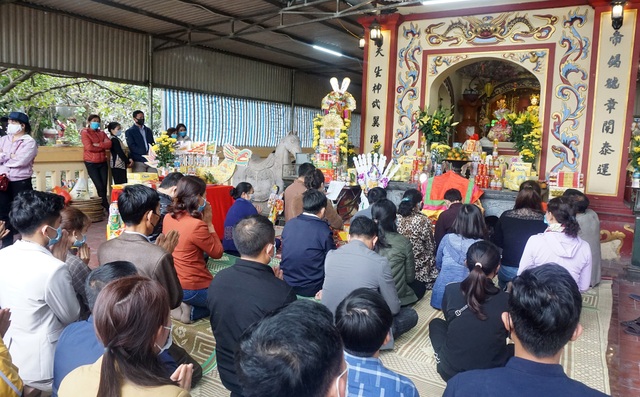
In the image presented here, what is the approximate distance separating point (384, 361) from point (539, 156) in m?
4.98

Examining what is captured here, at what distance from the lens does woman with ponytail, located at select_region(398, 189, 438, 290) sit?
3961 mm

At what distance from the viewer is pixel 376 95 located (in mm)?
8031

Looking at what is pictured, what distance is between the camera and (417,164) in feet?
23.0

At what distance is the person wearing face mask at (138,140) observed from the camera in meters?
7.83

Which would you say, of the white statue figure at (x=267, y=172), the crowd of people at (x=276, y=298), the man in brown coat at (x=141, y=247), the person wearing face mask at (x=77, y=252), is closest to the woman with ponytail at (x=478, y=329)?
the crowd of people at (x=276, y=298)

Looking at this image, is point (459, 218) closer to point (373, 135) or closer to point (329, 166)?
point (329, 166)

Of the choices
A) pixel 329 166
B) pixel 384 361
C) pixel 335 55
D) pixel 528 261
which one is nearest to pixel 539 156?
pixel 329 166

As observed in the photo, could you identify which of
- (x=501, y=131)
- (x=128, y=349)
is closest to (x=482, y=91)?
(x=501, y=131)

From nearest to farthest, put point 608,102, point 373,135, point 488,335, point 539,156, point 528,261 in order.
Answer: point 488,335, point 528,261, point 608,102, point 539,156, point 373,135

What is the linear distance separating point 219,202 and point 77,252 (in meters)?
3.09

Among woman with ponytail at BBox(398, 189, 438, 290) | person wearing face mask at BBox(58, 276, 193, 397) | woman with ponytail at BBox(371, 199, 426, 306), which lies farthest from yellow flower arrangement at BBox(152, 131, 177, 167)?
person wearing face mask at BBox(58, 276, 193, 397)

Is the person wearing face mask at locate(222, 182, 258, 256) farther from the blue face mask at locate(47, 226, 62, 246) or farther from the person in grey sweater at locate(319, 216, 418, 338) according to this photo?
the blue face mask at locate(47, 226, 62, 246)

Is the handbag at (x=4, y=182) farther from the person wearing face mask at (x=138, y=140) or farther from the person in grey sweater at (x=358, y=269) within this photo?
the person in grey sweater at (x=358, y=269)

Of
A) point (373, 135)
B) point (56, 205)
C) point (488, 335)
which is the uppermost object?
point (373, 135)
